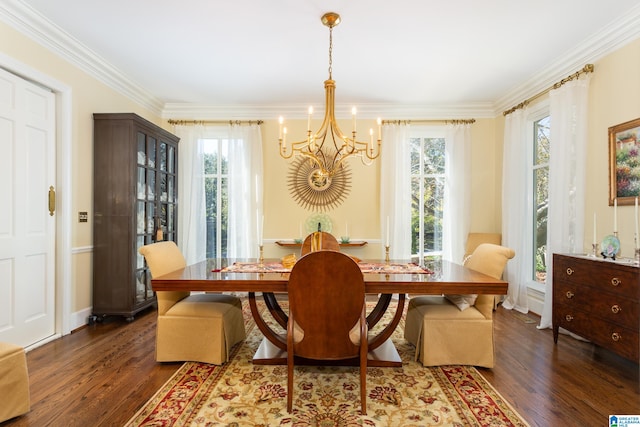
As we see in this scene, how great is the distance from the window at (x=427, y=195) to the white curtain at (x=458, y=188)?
15cm

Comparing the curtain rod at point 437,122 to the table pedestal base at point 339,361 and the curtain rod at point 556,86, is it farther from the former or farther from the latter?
the table pedestal base at point 339,361

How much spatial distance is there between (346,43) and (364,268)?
2031 mm

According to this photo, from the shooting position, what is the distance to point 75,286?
10.5ft

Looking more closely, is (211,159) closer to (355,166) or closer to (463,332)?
(355,166)

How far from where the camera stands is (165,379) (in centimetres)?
220

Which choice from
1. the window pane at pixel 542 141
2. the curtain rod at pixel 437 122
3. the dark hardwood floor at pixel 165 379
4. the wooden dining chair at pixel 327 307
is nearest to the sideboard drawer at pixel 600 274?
the dark hardwood floor at pixel 165 379

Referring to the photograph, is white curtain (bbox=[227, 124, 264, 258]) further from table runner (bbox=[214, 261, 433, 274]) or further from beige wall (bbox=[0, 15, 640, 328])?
table runner (bbox=[214, 261, 433, 274])

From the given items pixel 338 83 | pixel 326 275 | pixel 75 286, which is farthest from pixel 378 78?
pixel 75 286

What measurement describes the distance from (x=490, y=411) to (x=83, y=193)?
3.84 meters

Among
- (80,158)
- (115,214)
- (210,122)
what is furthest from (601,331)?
(210,122)

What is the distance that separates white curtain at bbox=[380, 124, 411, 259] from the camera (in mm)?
4676

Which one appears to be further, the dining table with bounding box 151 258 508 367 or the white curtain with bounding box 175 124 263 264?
the white curtain with bounding box 175 124 263 264

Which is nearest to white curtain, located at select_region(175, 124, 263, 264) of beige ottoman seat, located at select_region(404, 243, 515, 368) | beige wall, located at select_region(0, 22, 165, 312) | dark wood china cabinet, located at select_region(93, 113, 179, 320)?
dark wood china cabinet, located at select_region(93, 113, 179, 320)

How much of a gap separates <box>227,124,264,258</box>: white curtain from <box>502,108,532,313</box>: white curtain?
129 inches
